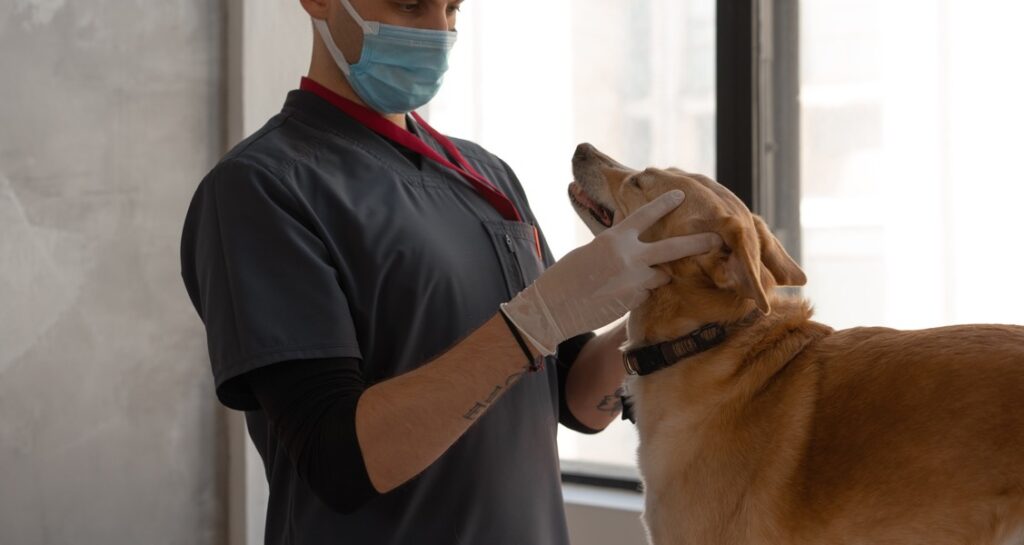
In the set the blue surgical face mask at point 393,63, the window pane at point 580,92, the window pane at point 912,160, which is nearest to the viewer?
the blue surgical face mask at point 393,63

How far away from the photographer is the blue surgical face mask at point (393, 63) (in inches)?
59.9

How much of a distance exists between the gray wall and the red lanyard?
0.88 m

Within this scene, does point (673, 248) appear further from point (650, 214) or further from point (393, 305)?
point (393, 305)

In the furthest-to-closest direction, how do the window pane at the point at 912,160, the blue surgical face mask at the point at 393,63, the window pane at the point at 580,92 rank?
the window pane at the point at 580,92
the window pane at the point at 912,160
the blue surgical face mask at the point at 393,63

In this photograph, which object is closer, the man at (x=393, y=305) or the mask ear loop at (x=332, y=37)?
the man at (x=393, y=305)

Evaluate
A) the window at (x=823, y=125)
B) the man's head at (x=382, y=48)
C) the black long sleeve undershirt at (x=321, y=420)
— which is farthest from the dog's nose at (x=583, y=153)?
the window at (x=823, y=125)

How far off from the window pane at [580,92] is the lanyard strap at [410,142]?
48.8 inches

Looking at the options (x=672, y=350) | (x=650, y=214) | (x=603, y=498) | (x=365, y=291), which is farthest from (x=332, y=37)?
(x=603, y=498)

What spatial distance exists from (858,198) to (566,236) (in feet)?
2.85

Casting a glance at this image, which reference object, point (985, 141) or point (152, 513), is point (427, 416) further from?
point (985, 141)

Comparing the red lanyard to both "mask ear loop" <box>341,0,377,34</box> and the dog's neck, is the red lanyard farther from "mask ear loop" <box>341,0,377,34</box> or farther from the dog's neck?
the dog's neck

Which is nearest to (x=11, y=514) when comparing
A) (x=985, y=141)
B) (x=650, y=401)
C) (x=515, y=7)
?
(x=650, y=401)

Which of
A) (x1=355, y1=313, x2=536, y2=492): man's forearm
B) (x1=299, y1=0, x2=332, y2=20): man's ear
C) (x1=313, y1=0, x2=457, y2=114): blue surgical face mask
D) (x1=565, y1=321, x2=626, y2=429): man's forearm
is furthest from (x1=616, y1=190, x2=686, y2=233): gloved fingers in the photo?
(x1=299, y1=0, x2=332, y2=20): man's ear

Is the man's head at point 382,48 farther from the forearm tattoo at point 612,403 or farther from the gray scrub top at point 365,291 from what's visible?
the forearm tattoo at point 612,403
